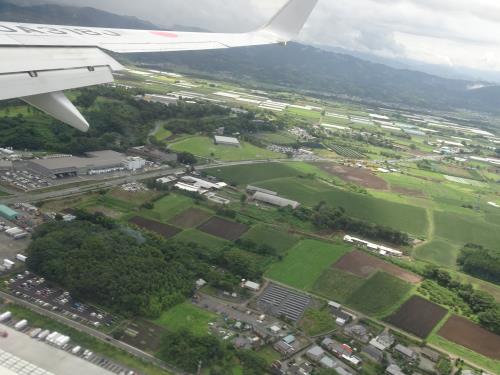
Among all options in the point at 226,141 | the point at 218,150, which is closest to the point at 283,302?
the point at 218,150

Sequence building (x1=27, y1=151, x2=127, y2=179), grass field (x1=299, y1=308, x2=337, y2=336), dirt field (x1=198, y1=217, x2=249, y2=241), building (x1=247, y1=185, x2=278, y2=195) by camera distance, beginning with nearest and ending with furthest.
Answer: grass field (x1=299, y1=308, x2=337, y2=336) → dirt field (x1=198, y1=217, x2=249, y2=241) → building (x1=27, y1=151, x2=127, y2=179) → building (x1=247, y1=185, x2=278, y2=195)

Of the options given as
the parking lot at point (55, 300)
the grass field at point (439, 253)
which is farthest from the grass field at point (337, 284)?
the parking lot at point (55, 300)

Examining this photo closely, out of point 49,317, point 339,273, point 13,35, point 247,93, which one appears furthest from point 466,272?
point 247,93

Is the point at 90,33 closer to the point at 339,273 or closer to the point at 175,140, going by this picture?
the point at 339,273

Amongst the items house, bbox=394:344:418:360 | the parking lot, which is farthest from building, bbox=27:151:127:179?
house, bbox=394:344:418:360

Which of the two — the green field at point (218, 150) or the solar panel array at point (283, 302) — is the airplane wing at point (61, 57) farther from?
the green field at point (218, 150)

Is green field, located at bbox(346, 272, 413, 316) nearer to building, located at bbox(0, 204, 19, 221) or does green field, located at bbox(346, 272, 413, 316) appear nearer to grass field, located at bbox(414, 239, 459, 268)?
grass field, located at bbox(414, 239, 459, 268)
